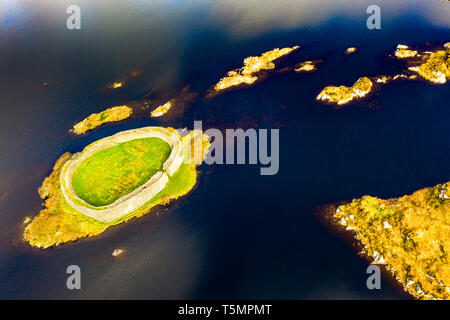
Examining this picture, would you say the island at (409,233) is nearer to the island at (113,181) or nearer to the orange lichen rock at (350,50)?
the island at (113,181)

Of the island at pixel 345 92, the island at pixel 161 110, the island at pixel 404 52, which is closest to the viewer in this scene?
the island at pixel 345 92

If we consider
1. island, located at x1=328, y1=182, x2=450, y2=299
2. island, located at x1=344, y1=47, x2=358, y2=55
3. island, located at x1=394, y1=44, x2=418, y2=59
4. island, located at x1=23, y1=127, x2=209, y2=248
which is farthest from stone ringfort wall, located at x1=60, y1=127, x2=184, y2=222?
Result: island, located at x1=394, y1=44, x2=418, y2=59

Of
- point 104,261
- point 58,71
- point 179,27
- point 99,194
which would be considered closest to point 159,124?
point 99,194

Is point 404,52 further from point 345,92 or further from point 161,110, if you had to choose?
point 161,110

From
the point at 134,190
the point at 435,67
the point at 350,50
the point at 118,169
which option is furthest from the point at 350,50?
A: the point at 134,190

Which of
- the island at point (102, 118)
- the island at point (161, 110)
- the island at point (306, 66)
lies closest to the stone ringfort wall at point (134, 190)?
the island at point (161, 110)

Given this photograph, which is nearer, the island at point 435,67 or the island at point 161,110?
the island at point 435,67

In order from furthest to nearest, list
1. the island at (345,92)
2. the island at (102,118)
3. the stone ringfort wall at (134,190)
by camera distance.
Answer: the island at (102,118), the island at (345,92), the stone ringfort wall at (134,190)

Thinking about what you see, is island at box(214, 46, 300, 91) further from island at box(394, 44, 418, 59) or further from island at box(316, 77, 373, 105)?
island at box(394, 44, 418, 59)
